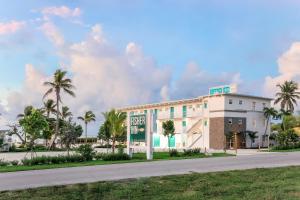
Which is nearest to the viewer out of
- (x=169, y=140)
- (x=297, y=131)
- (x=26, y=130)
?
(x=26, y=130)

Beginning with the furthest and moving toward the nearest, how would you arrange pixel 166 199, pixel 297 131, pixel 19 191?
pixel 297 131
pixel 19 191
pixel 166 199

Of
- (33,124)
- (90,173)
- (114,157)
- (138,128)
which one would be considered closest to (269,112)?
(138,128)

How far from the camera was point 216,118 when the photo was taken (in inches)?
2170

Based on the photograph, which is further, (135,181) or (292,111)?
(292,111)

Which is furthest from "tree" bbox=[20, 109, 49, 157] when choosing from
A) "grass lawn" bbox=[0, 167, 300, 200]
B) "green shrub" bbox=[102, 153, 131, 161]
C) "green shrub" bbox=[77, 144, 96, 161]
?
"grass lawn" bbox=[0, 167, 300, 200]

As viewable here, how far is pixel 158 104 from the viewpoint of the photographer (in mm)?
66375

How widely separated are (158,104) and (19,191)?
54.9m

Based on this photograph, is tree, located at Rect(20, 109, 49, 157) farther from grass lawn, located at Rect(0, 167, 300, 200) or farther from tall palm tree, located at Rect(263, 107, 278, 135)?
tall palm tree, located at Rect(263, 107, 278, 135)

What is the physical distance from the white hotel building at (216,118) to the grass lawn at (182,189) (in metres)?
38.7

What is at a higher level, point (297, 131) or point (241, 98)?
point (241, 98)

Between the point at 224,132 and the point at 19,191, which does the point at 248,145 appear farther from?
the point at 19,191

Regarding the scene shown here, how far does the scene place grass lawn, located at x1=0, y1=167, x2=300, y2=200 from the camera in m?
10.6

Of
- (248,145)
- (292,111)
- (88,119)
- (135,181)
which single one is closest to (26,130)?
(135,181)

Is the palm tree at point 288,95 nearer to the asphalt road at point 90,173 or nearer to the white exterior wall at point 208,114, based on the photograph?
the white exterior wall at point 208,114
